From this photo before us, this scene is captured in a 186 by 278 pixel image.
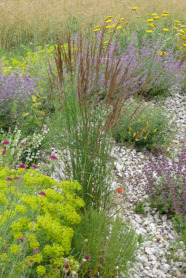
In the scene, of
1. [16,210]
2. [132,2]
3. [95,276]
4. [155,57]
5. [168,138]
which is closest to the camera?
[16,210]

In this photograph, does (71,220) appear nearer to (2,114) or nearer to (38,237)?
(38,237)

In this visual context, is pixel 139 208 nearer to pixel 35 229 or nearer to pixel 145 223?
pixel 145 223

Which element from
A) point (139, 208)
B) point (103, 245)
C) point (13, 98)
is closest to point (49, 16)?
point (13, 98)

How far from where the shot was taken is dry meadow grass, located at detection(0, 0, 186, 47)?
760 centimetres

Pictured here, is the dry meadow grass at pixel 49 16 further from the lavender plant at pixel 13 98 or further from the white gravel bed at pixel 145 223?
the white gravel bed at pixel 145 223

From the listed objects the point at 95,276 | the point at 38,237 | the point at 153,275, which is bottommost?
the point at 153,275

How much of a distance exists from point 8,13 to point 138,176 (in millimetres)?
5951

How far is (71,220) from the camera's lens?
210cm

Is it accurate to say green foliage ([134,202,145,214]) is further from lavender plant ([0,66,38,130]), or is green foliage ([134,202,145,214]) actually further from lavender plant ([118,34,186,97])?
lavender plant ([118,34,186,97])

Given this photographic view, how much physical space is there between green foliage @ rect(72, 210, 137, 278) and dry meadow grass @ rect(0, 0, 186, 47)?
5331 mm

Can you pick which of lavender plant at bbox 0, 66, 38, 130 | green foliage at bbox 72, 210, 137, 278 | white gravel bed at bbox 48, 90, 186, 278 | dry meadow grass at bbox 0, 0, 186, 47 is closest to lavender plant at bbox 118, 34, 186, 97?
white gravel bed at bbox 48, 90, 186, 278

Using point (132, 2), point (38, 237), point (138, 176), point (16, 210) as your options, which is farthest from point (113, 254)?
point (132, 2)

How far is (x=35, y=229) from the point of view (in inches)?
72.6

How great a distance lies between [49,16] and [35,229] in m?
7.28
